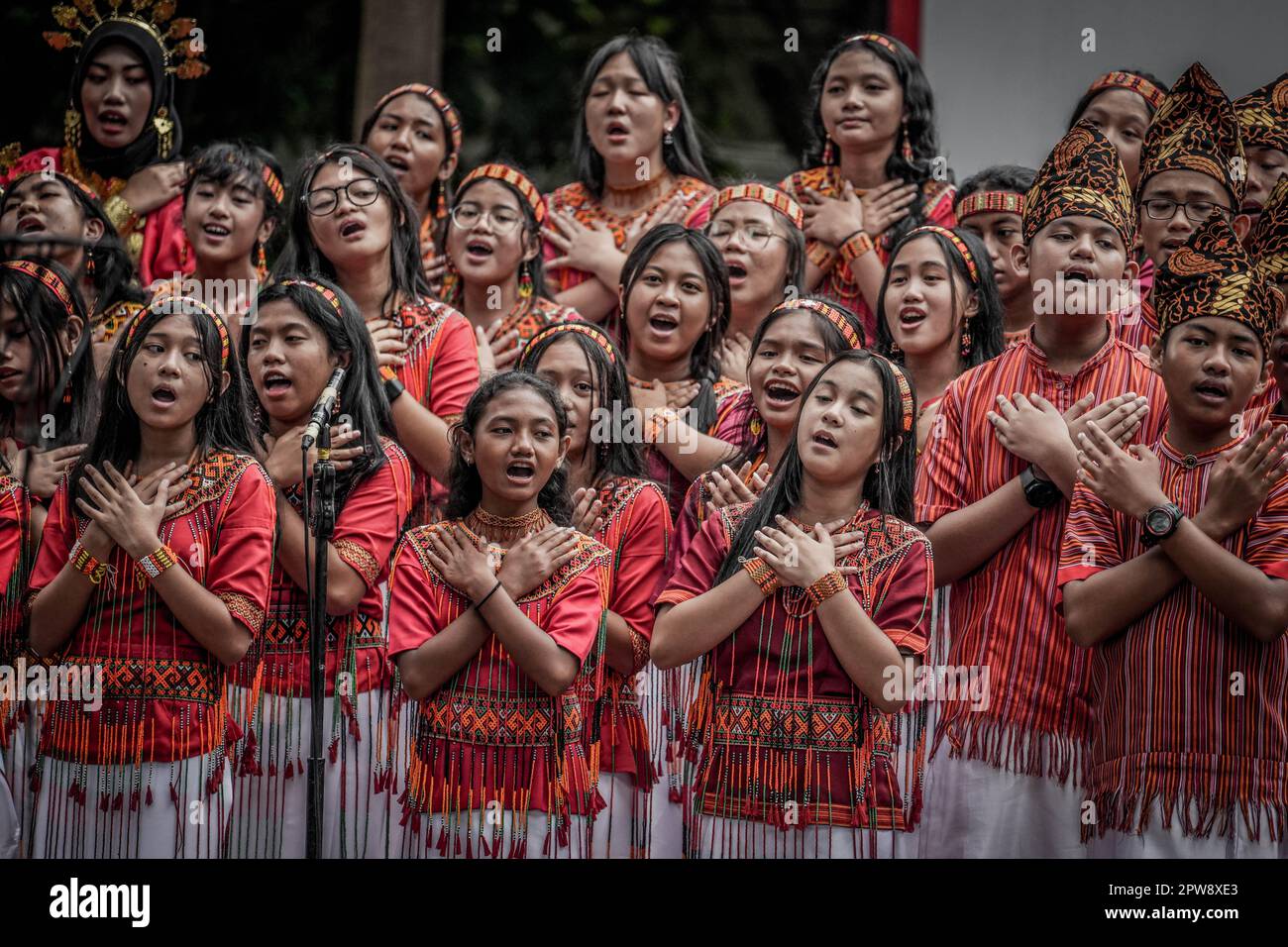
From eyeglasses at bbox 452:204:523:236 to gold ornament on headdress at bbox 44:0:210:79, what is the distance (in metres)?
1.19

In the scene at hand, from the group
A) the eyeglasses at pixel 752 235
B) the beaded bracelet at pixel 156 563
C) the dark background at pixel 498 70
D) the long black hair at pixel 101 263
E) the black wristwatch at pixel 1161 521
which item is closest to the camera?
the black wristwatch at pixel 1161 521

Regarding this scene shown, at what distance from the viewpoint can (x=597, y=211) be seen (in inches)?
248

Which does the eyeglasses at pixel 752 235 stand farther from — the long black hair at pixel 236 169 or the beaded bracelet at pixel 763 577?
the beaded bracelet at pixel 763 577

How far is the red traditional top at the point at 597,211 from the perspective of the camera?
6.14 m

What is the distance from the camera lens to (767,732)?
4141 millimetres

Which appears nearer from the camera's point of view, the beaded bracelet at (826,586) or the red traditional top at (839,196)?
the beaded bracelet at (826,586)

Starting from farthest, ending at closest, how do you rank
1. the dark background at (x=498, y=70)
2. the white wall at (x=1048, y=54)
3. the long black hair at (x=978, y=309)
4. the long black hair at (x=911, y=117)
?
the dark background at (x=498, y=70) → the white wall at (x=1048, y=54) → the long black hair at (x=911, y=117) → the long black hair at (x=978, y=309)

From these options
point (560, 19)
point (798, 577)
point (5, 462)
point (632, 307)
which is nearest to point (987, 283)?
point (632, 307)

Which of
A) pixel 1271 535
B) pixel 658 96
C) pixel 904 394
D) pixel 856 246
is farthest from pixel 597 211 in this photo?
pixel 1271 535

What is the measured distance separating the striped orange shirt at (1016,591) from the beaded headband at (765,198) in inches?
49.5

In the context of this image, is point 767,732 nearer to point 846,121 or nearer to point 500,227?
point 500,227

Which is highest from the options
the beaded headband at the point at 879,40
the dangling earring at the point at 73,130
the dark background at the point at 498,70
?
the dark background at the point at 498,70

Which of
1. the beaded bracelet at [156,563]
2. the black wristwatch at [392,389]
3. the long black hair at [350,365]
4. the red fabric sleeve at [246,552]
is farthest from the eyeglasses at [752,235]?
the beaded bracelet at [156,563]

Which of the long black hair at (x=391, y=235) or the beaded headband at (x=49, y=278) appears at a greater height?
the long black hair at (x=391, y=235)
